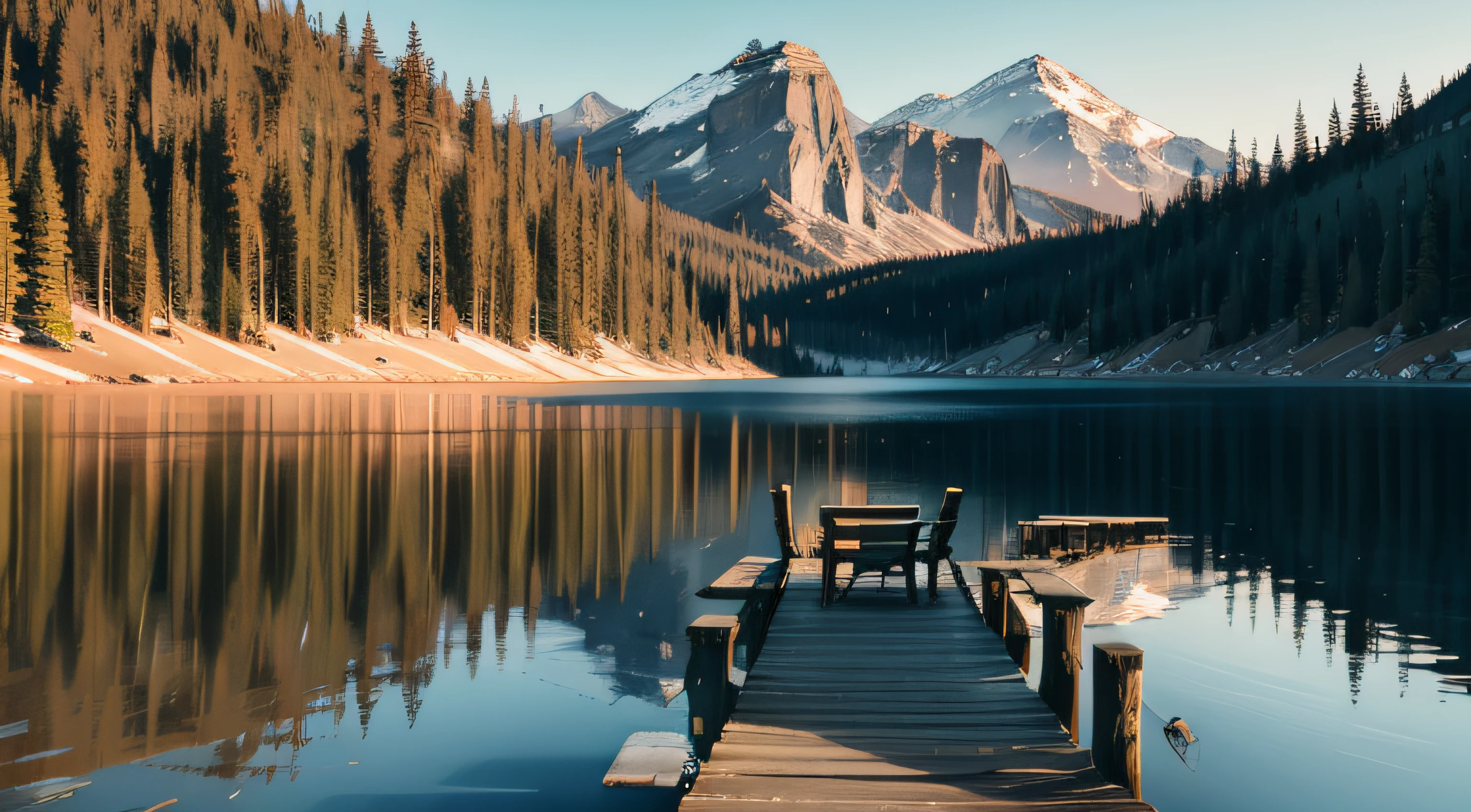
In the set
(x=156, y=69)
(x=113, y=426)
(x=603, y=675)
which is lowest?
(x=603, y=675)

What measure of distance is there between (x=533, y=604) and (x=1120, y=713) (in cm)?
1048

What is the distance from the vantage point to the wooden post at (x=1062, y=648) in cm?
813

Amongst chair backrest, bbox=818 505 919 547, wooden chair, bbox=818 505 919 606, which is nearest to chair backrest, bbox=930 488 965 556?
chair backrest, bbox=818 505 919 547

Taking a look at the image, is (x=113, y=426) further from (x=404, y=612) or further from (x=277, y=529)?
(x=404, y=612)

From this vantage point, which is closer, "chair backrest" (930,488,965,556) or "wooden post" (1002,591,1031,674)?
"wooden post" (1002,591,1031,674)

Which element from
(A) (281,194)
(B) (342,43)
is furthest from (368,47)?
(A) (281,194)

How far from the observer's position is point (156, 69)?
4336 inches

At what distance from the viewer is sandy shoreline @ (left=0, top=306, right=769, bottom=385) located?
7219 centimetres

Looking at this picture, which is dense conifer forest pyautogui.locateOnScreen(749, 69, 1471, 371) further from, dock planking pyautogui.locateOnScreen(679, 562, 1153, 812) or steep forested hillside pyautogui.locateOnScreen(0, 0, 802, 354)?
dock planking pyautogui.locateOnScreen(679, 562, 1153, 812)

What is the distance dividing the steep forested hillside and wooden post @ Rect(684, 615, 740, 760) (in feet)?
262

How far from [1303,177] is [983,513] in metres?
172

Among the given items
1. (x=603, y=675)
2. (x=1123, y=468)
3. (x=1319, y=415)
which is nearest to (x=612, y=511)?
(x=603, y=675)

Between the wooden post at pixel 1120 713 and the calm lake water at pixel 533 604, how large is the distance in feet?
6.60

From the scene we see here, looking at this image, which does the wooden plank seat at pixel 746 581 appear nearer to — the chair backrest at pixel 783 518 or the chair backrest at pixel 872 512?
the chair backrest at pixel 783 518
